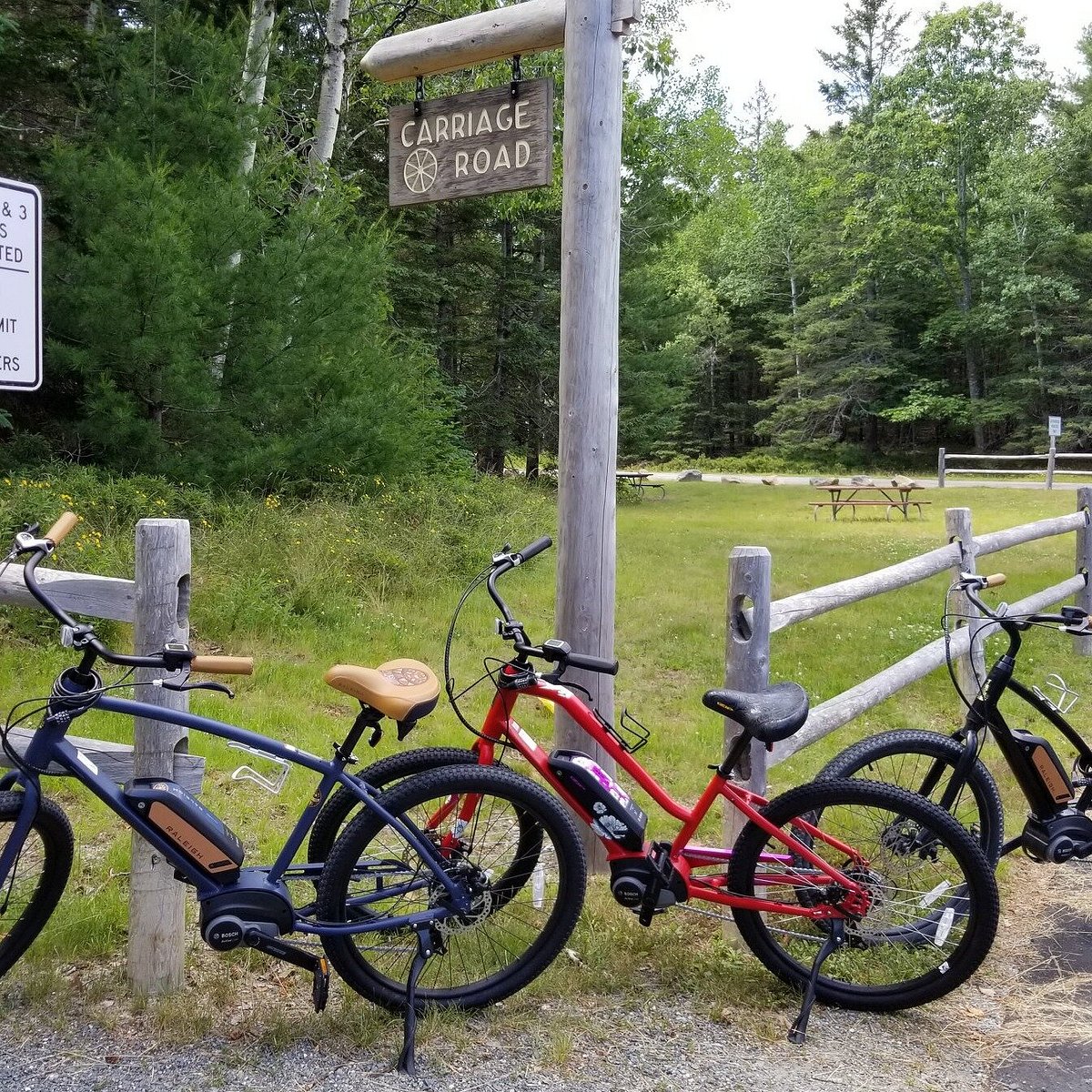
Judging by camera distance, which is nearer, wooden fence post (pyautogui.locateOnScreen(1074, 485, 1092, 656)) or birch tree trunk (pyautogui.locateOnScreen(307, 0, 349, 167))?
wooden fence post (pyautogui.locateOnScreen(1074, 485, 1092, 656))

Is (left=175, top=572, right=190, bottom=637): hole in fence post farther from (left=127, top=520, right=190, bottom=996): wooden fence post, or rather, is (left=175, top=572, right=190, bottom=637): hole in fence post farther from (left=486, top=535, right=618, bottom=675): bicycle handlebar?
(left=486, top=535, right=618, bottom=675): bicycle handlebar

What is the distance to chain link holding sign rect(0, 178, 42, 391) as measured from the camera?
2885mm

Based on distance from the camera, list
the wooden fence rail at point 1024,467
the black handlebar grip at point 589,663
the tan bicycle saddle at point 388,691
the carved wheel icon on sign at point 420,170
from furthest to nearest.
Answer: the wooden fence rail at point 1024,467 → the carved wheel icon on sign at point 420,170 → the black handlebar grip at point 589,663 → the tan bicycle saddle at point 388,691

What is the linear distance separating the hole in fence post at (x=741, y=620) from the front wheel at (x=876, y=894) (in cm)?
55

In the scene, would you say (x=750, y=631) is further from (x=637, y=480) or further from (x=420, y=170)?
(x=637, y=480)

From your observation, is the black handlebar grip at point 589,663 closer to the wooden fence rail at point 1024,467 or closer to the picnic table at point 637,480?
the picnic table at point 637,480

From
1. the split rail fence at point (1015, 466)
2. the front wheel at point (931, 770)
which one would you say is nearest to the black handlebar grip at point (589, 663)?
the front wheel at point (931, 770)

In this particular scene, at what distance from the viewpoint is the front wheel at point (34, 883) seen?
8.64ft

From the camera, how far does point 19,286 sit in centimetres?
292

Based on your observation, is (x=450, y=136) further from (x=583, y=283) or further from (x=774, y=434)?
(x=774, y=434)

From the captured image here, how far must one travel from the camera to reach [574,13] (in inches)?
129

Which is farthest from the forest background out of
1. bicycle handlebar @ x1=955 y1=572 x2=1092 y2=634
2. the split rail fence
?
bicycle handlebar @ x1=955 y1=572 x2=1092 y2=634

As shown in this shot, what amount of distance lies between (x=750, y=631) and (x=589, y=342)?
1.13 metres

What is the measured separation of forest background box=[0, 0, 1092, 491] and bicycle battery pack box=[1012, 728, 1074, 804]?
7372 mm
